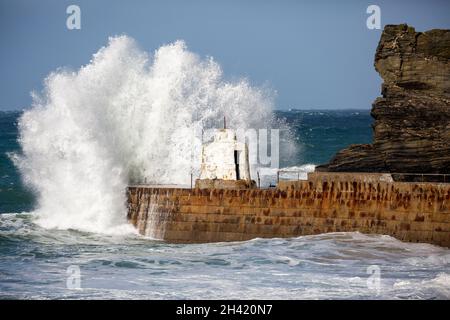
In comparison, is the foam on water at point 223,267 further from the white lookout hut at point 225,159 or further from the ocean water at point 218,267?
the white lookout hut at point 225,159

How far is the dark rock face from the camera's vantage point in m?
26.9

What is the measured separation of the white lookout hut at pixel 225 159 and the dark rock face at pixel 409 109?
6689 millimetres

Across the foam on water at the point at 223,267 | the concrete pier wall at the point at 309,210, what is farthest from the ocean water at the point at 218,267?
the concrete pier wall at the point at 309,210

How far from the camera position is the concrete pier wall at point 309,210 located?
1934 cm

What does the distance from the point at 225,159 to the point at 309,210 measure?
2.31 meters

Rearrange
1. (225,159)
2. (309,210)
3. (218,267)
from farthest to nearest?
(225,159) < (309,210) < (218,267)

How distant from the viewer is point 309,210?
20016mm

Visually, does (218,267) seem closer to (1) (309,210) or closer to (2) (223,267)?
(2) (223,267)

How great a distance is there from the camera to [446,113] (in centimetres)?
Answer: 2725

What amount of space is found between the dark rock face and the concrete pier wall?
6.59 m

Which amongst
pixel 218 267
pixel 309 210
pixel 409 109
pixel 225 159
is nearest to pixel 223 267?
pixel 218 267
